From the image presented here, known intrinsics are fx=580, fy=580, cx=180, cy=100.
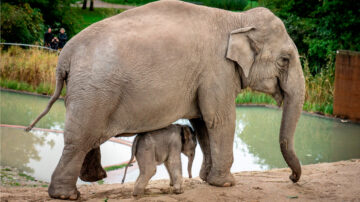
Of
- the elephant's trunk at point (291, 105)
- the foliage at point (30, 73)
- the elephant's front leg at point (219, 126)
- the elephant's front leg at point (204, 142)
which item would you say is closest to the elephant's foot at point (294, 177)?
the elephant's trunk at point (291, 105)

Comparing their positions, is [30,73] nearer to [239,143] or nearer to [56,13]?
[239,143]

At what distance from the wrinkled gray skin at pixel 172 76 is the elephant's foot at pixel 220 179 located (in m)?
0.01

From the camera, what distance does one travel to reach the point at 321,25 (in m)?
16.7

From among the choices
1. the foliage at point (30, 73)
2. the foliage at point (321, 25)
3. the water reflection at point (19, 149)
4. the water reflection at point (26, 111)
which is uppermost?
the foliage at point (321, 25)

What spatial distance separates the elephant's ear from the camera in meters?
6.02

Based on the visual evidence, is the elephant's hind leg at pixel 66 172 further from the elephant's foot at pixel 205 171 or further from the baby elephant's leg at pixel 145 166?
the elephant's foot at pixel 205 171

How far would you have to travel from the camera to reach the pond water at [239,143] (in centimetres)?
879

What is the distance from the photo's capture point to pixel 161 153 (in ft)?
19.1

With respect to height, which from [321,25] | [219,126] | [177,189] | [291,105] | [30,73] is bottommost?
[30,73]

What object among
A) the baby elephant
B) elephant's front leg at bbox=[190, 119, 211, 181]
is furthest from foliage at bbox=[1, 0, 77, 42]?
the baby elephant

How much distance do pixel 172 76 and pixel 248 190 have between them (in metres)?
1.57

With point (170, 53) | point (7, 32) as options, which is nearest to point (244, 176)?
point (170, 53)

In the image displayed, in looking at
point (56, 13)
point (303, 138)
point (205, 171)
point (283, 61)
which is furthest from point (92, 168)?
point (56, 13)

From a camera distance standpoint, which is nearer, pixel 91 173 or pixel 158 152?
pixel 158 152
